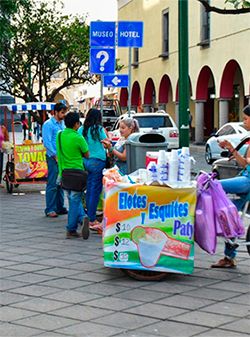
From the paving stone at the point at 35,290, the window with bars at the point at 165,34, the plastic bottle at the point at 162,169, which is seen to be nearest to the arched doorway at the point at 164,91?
the window with bars at the point at 165,34

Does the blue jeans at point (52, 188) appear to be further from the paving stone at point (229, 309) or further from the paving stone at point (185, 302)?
the paving stone at point (229, 309)

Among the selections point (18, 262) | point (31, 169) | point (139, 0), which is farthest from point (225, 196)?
point (139, 0)

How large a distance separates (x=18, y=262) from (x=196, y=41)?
32330 millimetres

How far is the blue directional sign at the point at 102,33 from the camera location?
1677cm

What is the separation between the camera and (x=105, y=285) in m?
7.19

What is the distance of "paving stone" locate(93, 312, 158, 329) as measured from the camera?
19.1 ft

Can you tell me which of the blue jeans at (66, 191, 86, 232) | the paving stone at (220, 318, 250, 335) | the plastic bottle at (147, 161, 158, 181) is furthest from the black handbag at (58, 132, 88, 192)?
the paving stone at (220, 318, 250, 335)

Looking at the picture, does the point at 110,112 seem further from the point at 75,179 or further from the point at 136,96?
the point at 75,179

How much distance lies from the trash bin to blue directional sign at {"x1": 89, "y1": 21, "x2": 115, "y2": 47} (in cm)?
691

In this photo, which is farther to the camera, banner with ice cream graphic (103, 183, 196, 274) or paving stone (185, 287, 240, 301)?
banner with ice cream graphic (103, 183, 196, 274)

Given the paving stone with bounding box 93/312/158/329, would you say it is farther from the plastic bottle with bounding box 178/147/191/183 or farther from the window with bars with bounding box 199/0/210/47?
the window with bars with bounding box 199/0/210/47

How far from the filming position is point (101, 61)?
16516mm

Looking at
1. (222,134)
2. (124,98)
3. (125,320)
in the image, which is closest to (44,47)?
(222,134)

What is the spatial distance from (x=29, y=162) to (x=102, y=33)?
3.13 metres
